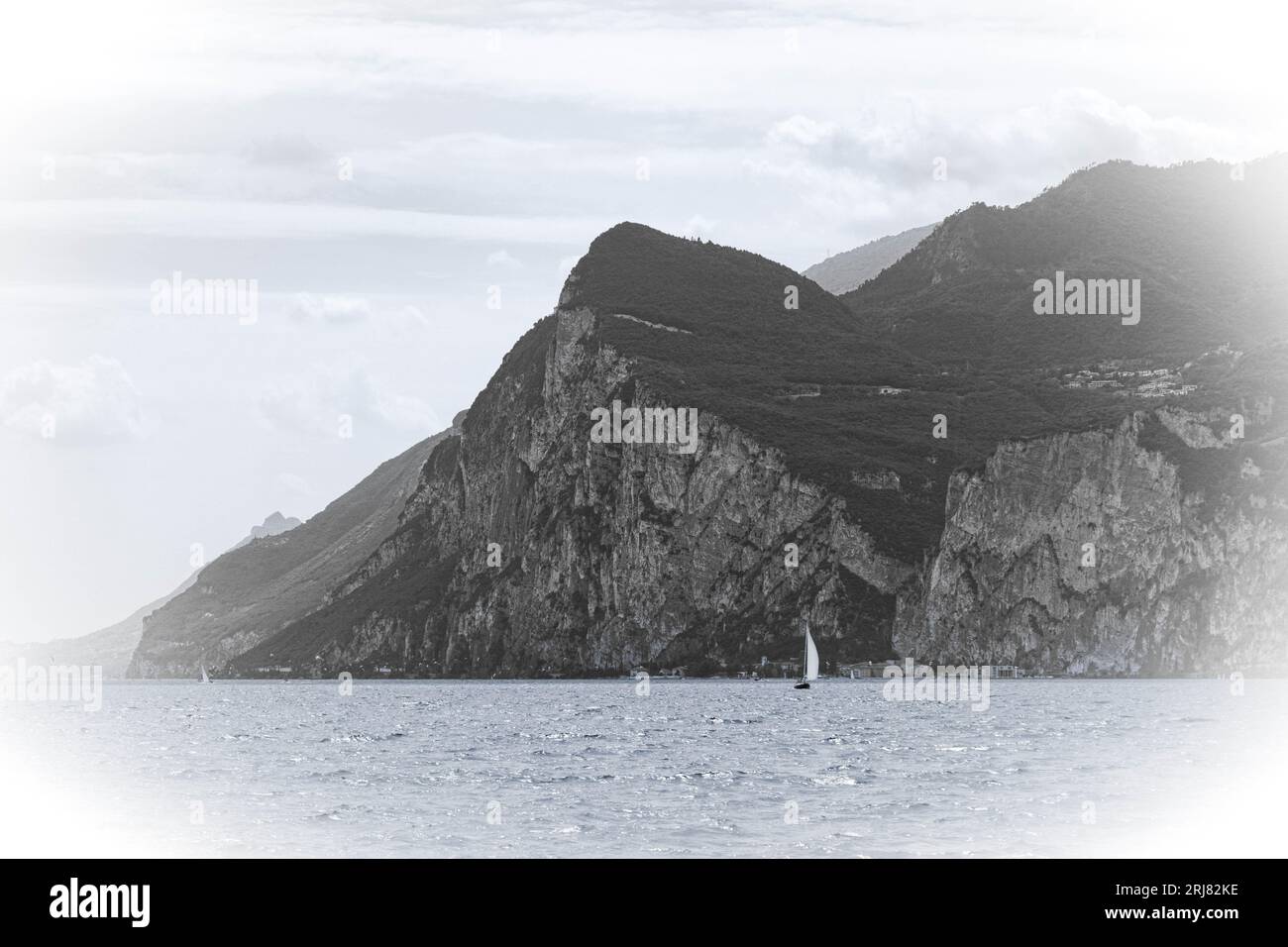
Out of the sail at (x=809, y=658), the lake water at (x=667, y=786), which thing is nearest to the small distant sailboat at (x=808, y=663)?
the sail at (x=809, y=658)

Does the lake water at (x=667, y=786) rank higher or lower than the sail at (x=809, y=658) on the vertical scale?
higher

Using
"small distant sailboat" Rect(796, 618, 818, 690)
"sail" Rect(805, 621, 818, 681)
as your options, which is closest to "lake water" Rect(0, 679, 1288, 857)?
"sail" Rect(805, 621, 818, 681)

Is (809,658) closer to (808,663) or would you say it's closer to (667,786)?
(808,663)

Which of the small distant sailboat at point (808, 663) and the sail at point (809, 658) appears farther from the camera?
the small distant sailboat at point (808, 663)

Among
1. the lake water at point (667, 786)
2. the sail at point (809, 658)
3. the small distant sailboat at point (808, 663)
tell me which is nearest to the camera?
the lake water at point (667, 786)

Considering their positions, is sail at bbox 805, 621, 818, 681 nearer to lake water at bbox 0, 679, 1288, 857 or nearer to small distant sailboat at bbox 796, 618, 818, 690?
small distant sailboat at bbox 796, 618, 818, 690

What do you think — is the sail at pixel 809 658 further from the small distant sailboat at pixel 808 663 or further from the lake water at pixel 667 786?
the lake water at pixel 667 786

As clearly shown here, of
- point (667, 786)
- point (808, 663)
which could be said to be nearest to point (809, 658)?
point (808, 663)

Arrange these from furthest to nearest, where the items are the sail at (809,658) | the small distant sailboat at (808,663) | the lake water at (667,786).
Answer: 1. the small distant sailboat at (808,663)
2. the sail at (809,658)
3. the lake water at (667,786)

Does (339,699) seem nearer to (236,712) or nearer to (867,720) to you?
(236,712)
